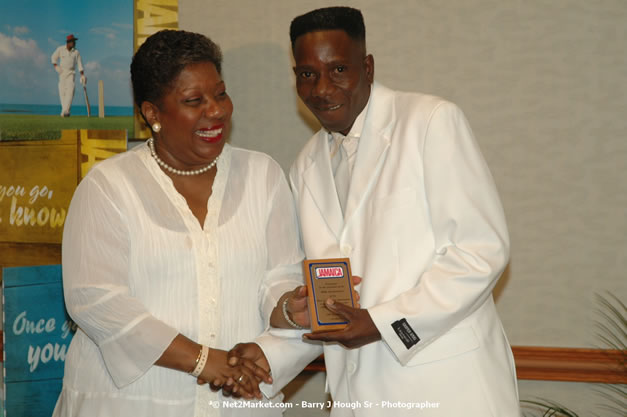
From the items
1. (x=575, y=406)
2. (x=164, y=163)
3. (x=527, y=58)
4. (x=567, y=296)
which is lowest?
(x=575, y=406)

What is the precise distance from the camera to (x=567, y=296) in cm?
354

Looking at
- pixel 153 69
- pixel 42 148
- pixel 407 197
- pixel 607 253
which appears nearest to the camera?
pixel 407 197

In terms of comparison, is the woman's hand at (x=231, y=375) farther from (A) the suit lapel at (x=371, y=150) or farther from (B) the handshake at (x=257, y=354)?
(A) the suit lapel at (x=371, y=150)

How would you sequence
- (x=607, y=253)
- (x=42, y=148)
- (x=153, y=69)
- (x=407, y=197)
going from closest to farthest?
(x=407, y=197) → (x=153, y=69) → (x=607, y=253) → (x=42, y=148)

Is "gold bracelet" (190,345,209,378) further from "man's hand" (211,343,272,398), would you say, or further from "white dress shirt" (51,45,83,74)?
"white dress shirt" (51,45,83,74)

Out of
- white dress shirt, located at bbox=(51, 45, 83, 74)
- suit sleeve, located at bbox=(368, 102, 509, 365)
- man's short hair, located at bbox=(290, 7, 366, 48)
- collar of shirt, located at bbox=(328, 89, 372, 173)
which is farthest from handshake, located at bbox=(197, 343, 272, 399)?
white dress shirt, located at bbox=(51, 45, 83, 74)

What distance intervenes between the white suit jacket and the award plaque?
4.1 inches

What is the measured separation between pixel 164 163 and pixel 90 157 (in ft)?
3.65

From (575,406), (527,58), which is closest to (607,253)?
(575,406)

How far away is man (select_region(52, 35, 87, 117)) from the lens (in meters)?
3.74

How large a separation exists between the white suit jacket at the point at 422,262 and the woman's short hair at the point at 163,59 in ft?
2.59

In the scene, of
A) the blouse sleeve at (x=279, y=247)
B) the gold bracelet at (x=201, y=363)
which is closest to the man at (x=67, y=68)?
the blouse sleeve at (x=279, y=247)

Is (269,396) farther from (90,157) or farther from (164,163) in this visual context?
(90,157)

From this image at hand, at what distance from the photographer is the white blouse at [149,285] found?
98.2 inches
